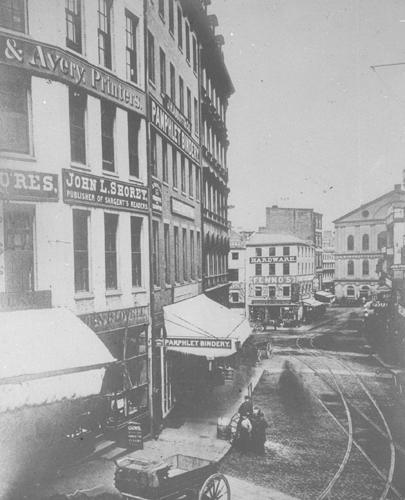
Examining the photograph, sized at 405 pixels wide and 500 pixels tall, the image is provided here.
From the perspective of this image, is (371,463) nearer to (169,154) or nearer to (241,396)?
(241,396)

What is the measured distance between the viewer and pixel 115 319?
11719mm

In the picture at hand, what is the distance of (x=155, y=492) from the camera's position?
7883 mm

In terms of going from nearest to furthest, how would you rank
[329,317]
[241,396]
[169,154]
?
[169,154], [241,396], [329,317]

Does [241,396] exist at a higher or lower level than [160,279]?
lower

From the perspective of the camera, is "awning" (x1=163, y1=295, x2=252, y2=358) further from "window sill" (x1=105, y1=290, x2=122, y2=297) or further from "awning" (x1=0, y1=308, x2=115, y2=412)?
"awning" (x1=0, y1=308, x2=115, y2=412)

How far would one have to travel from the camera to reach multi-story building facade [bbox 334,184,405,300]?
5169 centimetres

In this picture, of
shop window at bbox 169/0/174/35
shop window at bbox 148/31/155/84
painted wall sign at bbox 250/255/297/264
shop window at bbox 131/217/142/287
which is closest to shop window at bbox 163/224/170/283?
shop window at bbox 131/217/142/287

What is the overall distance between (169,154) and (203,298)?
20.0ft

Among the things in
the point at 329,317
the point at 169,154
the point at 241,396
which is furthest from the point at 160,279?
the point at 329,317

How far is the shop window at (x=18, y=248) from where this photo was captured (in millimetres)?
8961

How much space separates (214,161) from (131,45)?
13179 mm

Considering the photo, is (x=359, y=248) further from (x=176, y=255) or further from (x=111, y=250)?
(x=111, y=250)

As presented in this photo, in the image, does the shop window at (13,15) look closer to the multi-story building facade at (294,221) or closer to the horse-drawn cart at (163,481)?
the horse-drawn cart at (163,481)

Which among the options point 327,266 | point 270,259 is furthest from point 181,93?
point 327,266
